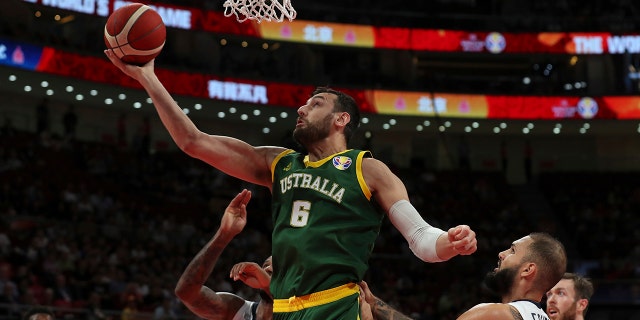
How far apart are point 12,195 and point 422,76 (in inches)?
616

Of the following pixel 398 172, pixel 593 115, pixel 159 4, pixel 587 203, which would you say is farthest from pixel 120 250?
pixel 593 115

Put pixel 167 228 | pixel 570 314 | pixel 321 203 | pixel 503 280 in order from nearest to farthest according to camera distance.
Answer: pixel 321 203 → pixel 503 280 → pixel 570 314 → pixel 167 228

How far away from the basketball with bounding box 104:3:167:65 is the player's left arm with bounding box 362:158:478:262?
3.90 ft

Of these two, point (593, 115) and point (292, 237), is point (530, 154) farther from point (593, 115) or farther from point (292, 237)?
point (292, 237)

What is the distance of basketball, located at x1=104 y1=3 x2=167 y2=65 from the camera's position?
14.9ft

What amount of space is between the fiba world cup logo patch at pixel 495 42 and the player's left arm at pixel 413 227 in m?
24.8

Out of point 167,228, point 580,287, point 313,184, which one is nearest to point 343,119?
point 313,184

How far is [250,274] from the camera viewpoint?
4750 millimetres

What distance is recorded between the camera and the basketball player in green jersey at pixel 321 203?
4.20 metres

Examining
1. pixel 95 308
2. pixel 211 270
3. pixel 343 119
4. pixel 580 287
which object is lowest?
pixel 95 308

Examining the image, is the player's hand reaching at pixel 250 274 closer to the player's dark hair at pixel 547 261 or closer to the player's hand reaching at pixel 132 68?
the player's hand reaching at pixel 132 68

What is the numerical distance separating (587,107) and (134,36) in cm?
2512

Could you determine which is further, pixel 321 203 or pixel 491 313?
pixel 491 313

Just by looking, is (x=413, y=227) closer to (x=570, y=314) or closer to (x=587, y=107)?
(x=570, y=314)
